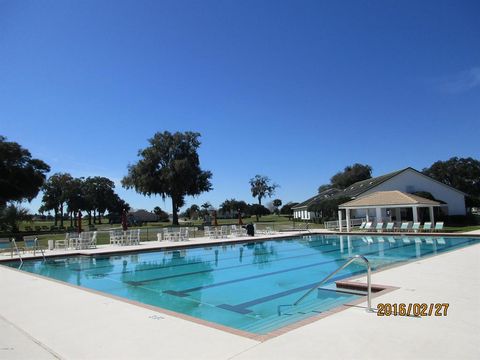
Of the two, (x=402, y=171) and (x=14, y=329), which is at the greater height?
(x=402, y=171)

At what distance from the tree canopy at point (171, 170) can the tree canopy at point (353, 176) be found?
40.5 m

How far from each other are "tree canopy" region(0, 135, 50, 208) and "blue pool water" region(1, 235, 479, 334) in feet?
108

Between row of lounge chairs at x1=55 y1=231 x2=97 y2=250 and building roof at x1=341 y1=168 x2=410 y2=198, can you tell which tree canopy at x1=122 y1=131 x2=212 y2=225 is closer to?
building roof at x1=341 y1=168 x2=410 y2=198

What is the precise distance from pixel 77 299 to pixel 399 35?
629 inches

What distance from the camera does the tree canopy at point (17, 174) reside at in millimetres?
44781

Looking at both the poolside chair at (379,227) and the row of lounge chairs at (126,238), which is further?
the poolside chair at (379,227)

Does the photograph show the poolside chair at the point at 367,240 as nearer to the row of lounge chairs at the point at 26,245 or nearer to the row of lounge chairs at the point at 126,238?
the row of lounge chairs at the point at 126,238

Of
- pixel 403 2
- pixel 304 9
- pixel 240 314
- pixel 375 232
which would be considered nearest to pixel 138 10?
pixel 304 9

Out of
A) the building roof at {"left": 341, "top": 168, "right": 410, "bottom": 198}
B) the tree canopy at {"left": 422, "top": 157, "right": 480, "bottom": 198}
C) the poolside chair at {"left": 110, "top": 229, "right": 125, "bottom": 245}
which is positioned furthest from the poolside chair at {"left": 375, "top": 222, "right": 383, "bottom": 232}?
the tree canopy at {"left": 422, "top": 157, "right": 480, "bottom": 198}

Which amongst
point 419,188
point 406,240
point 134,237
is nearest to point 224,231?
point 134,237

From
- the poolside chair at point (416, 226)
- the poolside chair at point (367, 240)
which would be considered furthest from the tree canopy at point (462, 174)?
the poolside chair at point (367, 240)

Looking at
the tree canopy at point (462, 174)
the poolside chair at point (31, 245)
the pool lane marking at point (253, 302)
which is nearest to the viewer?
the pool lane marking at point (253, 302)

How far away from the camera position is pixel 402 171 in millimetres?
41000

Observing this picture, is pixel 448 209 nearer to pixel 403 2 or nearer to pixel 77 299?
pixel 403 2
